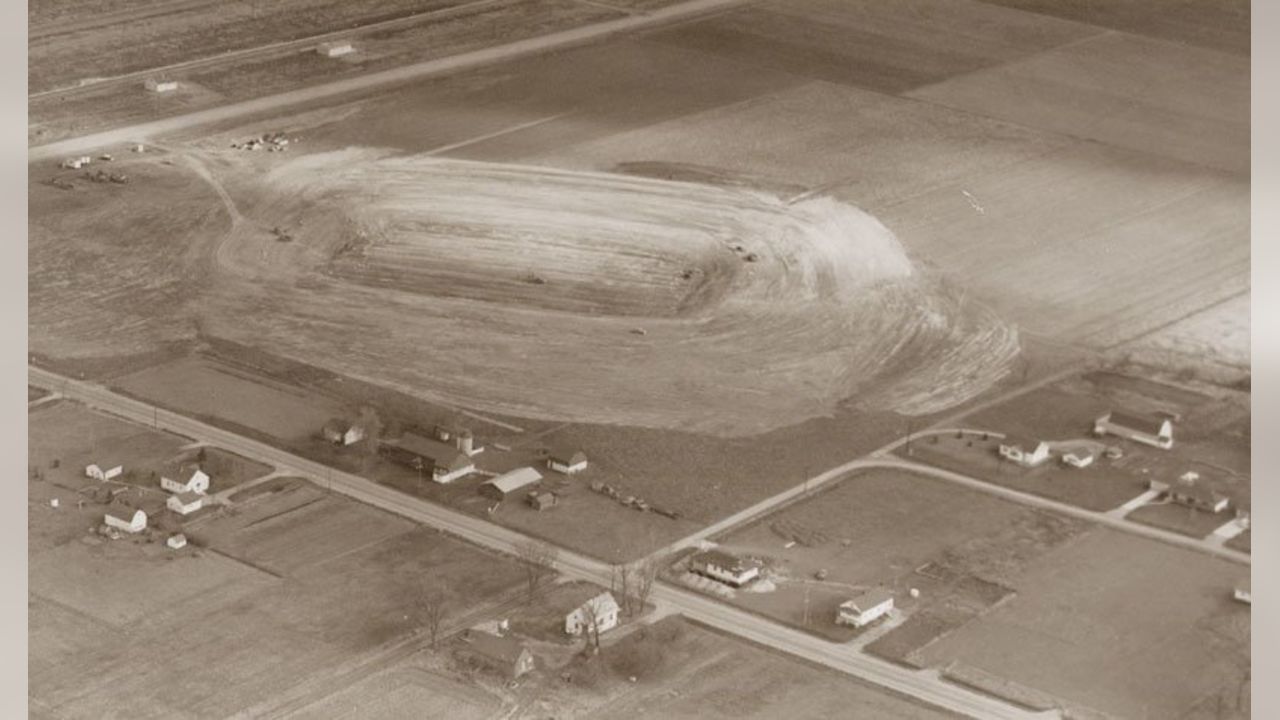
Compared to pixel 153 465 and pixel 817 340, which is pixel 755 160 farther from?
pixel 153 465

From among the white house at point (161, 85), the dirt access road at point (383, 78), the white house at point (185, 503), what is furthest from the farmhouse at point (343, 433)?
the white house at point (161, 85)

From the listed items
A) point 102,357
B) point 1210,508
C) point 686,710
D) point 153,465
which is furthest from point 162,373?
point 1210,508

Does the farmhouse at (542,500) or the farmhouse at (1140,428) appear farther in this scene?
the farmhouse at (1140,428)

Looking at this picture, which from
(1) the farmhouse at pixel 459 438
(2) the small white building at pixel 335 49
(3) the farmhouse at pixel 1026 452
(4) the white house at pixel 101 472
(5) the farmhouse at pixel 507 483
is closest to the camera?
(5) the farmhouse at pixel 507 483

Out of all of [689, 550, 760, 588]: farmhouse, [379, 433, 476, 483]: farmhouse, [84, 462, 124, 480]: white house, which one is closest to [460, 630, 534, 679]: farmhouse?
[689, 550, 760, 588]: farmhouse

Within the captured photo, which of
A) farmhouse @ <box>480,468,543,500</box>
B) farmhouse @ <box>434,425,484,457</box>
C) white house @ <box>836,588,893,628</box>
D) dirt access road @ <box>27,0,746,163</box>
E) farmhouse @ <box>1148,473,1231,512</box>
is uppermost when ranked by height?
dirt access road @ <box>27,0,746,163</box>

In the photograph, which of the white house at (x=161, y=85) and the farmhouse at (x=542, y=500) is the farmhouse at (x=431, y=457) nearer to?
the farmhouse at (x=542, y=500)

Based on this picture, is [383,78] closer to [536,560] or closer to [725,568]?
[536,560]

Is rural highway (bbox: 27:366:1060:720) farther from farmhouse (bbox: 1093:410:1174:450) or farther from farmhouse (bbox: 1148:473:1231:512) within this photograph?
farmhouse (bbox: 1093:410:1174:450)
